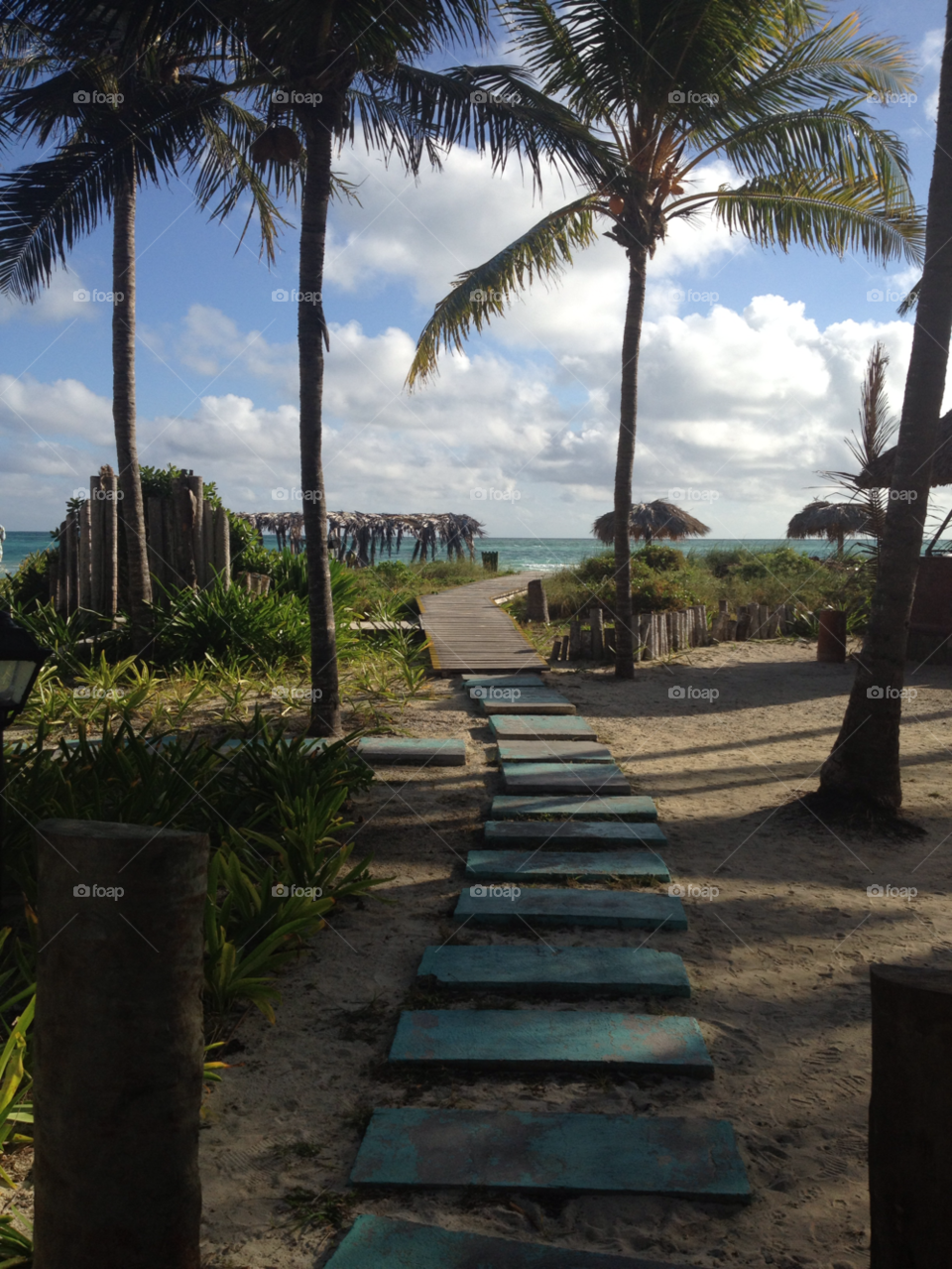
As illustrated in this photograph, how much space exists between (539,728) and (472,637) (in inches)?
183

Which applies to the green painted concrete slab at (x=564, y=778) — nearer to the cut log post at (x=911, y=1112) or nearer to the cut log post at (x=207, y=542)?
the cut log post at (x=911, y=1112)

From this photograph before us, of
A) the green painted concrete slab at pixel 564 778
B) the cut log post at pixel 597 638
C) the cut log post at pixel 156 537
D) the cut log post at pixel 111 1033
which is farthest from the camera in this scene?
the cut log post at pixel 597 638

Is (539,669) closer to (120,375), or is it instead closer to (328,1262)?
(120,375)

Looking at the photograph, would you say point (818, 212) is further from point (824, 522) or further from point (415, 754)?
point (824, 522)

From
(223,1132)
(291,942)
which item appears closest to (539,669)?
(291,942)

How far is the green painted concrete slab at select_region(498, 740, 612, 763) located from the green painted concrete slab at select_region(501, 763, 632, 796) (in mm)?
164

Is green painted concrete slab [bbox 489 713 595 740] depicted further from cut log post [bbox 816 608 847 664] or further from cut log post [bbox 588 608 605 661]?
cut log post [bbox 816 608 847 664]

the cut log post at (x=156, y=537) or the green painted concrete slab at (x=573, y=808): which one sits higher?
the cut log post at (x=156, y=537)

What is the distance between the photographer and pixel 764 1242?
81.7 inches

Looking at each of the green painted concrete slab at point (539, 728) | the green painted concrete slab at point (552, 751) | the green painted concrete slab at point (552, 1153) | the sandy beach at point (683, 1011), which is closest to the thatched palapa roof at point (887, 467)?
the sandy beach at point (683, 1011)

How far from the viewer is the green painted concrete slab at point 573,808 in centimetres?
533

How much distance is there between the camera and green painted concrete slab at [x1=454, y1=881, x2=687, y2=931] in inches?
153

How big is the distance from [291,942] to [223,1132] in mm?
1125

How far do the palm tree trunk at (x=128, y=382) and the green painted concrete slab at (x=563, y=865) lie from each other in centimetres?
642
